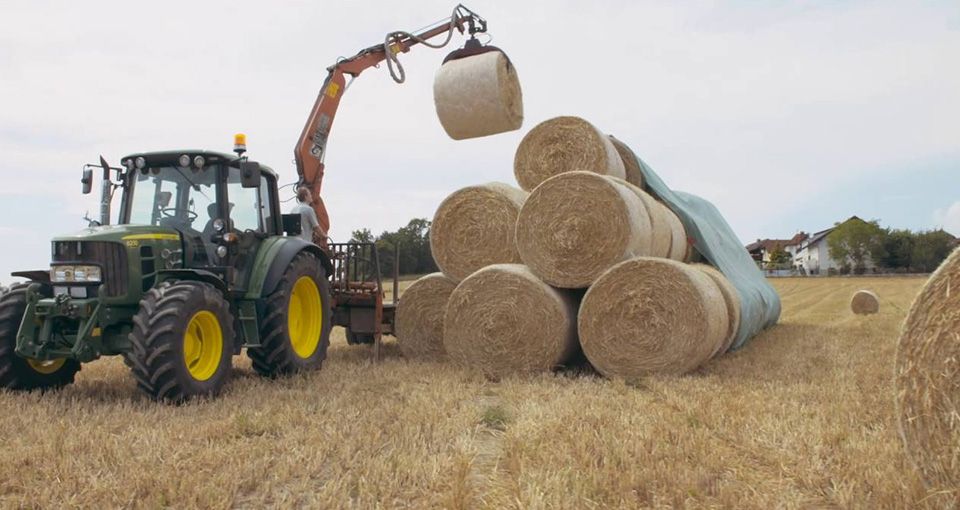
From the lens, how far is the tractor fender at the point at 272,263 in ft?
18.8

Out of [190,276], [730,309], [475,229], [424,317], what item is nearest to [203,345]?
[190,276]

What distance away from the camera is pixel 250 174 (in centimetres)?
550

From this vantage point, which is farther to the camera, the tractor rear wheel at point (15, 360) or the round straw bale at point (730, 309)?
the round straw bale at point (730, 309)

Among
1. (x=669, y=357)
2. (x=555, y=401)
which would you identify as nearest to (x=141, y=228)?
(x=555, y=401)

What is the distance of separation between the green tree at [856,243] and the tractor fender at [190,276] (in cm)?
5813

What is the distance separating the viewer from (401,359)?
7.14 meters

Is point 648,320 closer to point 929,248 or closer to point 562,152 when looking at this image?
point 562,152

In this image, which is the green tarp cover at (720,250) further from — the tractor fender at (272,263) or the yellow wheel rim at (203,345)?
the yellow wheel rim at (203,345)

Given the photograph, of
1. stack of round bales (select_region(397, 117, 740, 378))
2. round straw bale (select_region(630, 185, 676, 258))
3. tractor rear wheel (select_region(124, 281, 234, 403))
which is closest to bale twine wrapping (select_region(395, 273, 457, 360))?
stack of round bales (select_region(397, 117, 740, 378))

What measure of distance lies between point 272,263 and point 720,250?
5.02 meters

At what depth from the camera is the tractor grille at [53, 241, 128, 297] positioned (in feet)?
16.4

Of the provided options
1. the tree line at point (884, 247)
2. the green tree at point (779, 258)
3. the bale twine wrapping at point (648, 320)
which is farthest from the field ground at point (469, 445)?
the green tree at point (779, 258)

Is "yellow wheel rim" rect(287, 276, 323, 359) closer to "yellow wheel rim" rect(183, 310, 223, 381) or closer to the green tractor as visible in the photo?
the green tractor

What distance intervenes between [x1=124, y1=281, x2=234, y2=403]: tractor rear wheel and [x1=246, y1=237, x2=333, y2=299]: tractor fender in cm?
64
